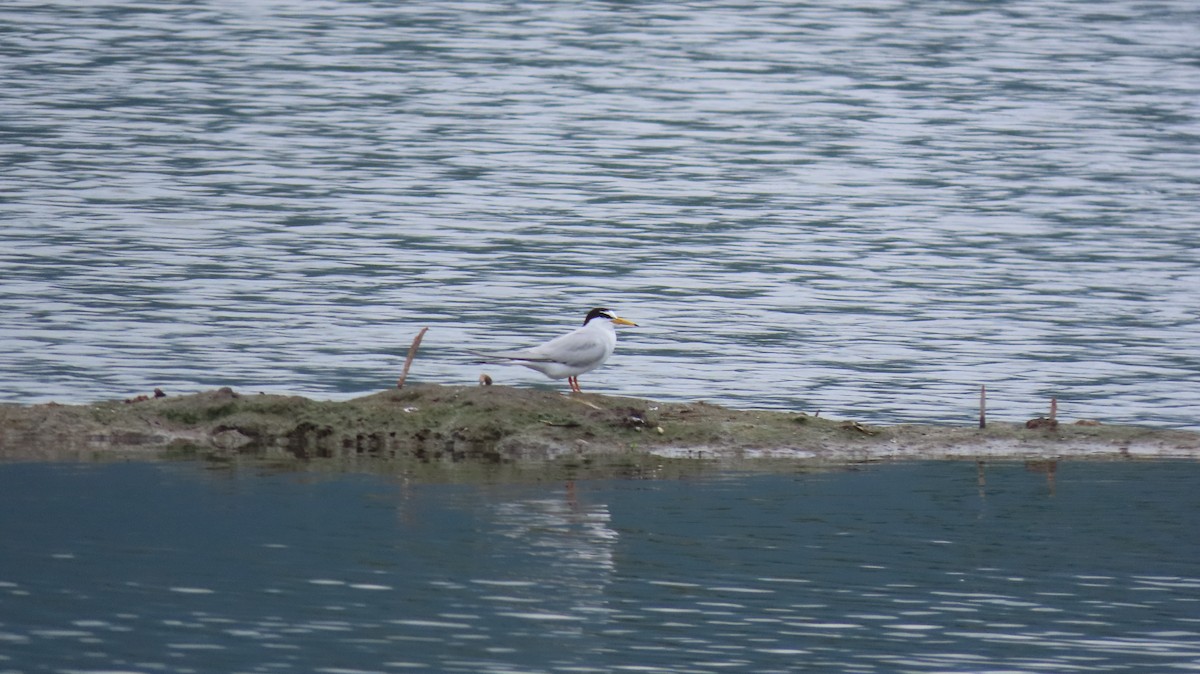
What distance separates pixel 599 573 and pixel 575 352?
14.4 feet

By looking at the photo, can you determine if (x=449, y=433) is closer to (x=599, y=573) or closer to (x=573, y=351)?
(x=573, y=351)

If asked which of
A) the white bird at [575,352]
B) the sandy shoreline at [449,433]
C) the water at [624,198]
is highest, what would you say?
the white bird at [575,352]

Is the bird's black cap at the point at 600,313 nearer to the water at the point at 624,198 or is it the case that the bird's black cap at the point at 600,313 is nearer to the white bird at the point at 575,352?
the white bird at the point at 575,352

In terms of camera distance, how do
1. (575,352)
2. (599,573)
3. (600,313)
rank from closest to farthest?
1. (599,573)
2. (575,352)
3. (600,313)

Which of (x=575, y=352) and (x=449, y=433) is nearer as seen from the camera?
(x=449, y=433)

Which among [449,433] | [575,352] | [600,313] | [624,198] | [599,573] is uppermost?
[600,313]

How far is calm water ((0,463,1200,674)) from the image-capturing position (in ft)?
36.0

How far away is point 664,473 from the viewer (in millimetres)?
15305

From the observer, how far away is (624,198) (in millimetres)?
37062

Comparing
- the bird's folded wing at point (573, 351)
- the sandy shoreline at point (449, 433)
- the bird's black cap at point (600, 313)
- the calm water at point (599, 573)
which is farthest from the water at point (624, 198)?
the calm water at point (599, 573)

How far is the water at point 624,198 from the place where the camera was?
2189cm

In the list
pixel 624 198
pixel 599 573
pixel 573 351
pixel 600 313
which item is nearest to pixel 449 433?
pixel 573 351

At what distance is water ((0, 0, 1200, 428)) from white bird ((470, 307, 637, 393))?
3009 millimetres

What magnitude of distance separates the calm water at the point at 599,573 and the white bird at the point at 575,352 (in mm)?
1968
